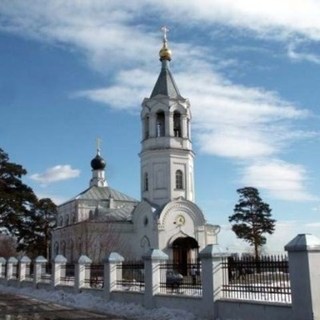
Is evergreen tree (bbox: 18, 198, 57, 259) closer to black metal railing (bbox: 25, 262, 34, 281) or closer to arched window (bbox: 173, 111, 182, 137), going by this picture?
black metal railing (bbox: 25, 262, 34, 281)

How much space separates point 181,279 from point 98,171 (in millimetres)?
34785

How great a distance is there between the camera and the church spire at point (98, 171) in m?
48.2

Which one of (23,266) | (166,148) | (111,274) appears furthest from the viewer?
(166,148)

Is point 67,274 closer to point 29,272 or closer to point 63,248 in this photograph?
point 29,272

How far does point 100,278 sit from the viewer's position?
19.5m

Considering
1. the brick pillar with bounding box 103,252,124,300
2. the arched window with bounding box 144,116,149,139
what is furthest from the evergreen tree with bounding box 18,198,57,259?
the brick pillar with bounding box 103,252,124,300

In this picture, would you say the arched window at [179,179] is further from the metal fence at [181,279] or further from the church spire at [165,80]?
the metal fence at [181,279]

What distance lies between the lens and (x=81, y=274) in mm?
19766

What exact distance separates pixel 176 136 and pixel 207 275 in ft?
73.4

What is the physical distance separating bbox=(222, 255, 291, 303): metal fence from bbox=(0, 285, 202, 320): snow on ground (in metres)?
1.30

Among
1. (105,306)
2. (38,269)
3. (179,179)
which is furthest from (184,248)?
(105,306)

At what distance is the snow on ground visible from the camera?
1373 centimetres

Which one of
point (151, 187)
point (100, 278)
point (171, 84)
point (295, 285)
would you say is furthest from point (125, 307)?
point (171, 84)

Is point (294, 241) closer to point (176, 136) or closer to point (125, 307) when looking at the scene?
point (125, 307)
